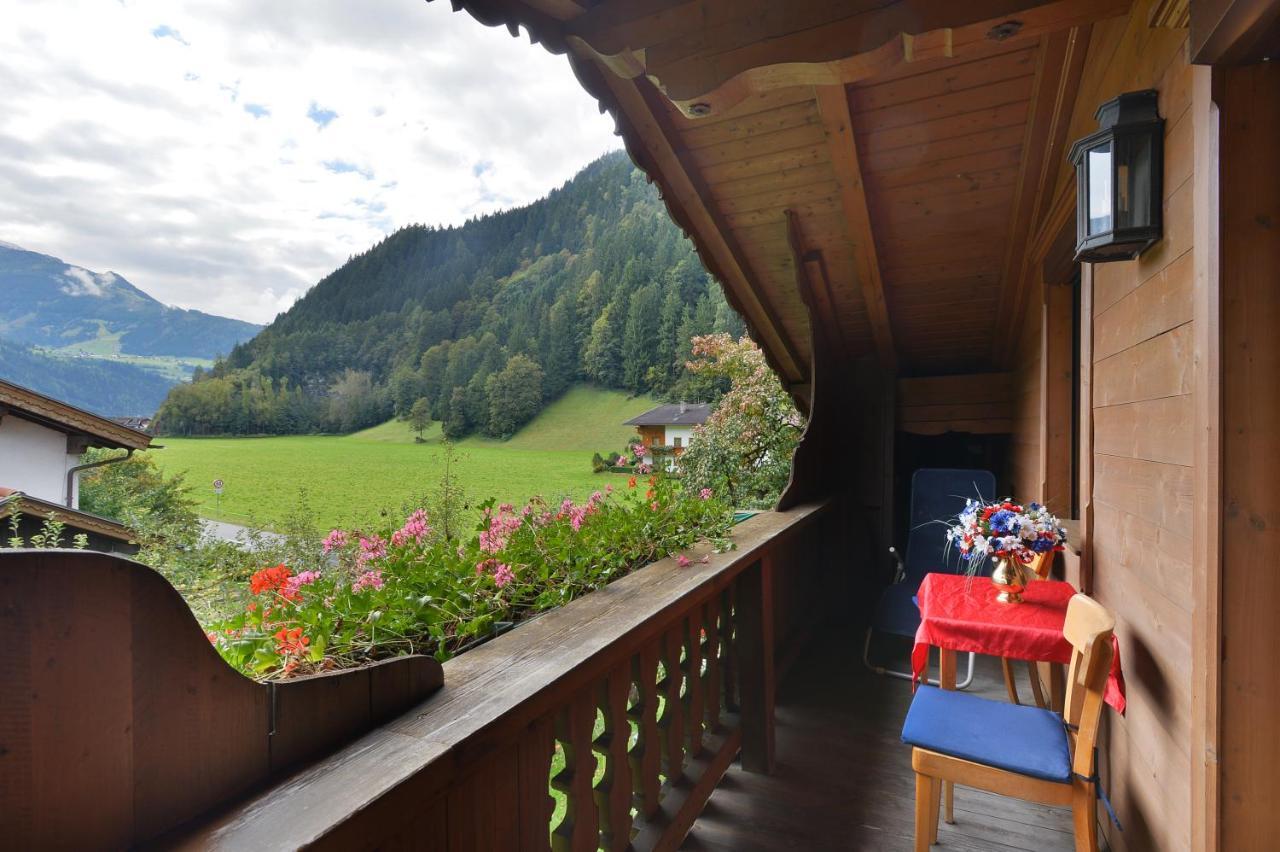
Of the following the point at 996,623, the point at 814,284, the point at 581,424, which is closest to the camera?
the point at 996,623

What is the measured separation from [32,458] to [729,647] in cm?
215

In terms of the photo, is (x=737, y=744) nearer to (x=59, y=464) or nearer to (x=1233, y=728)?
(x=1233, y=728)

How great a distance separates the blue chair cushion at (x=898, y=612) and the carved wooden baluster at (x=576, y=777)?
2.12m

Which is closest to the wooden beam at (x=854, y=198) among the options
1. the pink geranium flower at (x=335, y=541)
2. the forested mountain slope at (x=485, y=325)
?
the pink geranium flower at (x=335, y=541)

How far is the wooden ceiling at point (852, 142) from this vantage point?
1760 millimetres

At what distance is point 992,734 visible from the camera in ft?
5.55

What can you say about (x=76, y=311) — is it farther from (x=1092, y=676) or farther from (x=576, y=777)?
(x=1092, y=676)

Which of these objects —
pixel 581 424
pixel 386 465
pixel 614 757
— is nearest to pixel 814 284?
pixel 614 757

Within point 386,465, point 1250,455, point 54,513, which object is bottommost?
point 386,465

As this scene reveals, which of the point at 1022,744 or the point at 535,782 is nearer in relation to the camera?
the point at 535,782

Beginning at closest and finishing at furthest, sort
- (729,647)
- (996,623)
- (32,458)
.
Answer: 1. (32,458)
2. (996,623)
3. (729,647)

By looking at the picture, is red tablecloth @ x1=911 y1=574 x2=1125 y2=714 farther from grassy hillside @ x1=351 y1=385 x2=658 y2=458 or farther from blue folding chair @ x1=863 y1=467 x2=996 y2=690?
grassy hillside @ x1=351 y1=385 x2=658 y2=458

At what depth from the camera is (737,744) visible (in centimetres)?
225

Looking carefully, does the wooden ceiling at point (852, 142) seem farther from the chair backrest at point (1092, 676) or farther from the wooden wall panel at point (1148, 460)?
the chair backrest at point (1092, 676)
